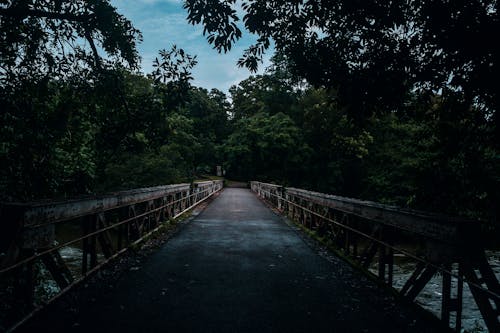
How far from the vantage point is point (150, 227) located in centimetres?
979

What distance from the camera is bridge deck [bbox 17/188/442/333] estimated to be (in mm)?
4012

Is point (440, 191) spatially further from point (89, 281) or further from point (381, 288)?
point (89, 281)

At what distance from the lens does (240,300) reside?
4.82 meters

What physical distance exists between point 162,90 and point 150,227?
3680 millimetres

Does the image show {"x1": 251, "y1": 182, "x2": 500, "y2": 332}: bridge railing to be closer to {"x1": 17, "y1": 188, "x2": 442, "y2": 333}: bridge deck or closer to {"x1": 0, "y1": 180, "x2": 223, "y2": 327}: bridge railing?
{"x1": 17, "y1": 188, "x2": 442, "y2": 333}: bridge deck

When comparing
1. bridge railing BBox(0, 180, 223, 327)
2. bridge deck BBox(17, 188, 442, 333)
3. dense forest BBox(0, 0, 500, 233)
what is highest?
dense forest BBox(0, 0, 500, 233)

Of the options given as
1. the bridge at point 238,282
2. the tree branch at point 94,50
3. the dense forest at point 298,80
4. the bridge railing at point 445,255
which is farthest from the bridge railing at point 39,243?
the bridge railing at point 445,255

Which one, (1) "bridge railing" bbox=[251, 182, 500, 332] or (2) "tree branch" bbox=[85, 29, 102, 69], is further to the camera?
(2) "tree branch" bbox=[85, 29, 102, 69]

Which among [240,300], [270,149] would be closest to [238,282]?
[240,300]

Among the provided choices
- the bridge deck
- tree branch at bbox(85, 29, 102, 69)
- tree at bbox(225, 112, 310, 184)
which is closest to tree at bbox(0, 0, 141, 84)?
tree branch at bbox(85, 29, 102, 69)

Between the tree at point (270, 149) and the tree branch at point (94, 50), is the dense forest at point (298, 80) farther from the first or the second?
the tree at point (270, 149)

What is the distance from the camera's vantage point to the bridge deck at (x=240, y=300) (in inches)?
158

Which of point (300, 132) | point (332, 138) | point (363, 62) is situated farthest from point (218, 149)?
point (363, 62)

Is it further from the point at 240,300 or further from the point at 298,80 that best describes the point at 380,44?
the point at 240,300
